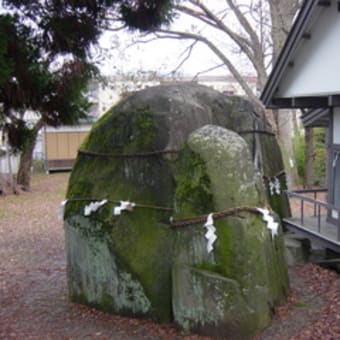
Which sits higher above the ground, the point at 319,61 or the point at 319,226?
the point at 319,61

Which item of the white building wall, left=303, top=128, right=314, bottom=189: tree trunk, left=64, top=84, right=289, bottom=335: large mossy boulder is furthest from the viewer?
left=303, top=128, right=314, bottom=189: tree trunk

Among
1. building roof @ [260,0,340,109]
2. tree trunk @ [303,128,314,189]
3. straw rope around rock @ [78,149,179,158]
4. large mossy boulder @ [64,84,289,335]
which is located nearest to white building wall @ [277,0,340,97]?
building roof @ [260,0,340,109]

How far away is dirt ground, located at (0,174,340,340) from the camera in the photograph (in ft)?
20.1

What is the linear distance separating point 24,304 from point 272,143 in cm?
620

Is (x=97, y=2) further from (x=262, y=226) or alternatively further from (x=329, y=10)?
(x=329, y=10)

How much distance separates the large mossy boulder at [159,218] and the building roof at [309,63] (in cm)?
249

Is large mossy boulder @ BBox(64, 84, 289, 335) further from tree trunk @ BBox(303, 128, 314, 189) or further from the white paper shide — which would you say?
tree trunk @ BBox(303, 128, 314, 189)

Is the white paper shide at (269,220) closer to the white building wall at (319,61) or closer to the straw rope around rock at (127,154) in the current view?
the straw rope around rock at (127,154)

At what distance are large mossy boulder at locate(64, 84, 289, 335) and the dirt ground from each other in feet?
0.76

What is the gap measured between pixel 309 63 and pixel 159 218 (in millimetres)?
4825

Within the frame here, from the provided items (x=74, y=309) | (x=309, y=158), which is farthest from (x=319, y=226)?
(x=309, y=158)

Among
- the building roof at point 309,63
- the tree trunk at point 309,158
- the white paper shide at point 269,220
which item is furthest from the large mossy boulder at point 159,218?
the tree trunk at point 309,158

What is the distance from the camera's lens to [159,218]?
23.1ft

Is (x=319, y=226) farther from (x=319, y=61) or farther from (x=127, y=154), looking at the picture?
(x=127, y=154)
